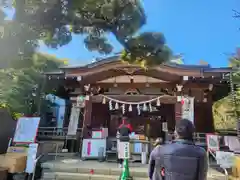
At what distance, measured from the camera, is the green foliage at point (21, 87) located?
6.86 metres

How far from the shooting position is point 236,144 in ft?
24.6

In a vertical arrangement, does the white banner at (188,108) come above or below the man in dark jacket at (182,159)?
above

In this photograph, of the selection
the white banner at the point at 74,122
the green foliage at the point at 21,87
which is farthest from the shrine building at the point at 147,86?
the green foliage at the point at 21,87

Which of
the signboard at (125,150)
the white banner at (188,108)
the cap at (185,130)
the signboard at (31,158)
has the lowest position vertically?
the signboard at (31,158)

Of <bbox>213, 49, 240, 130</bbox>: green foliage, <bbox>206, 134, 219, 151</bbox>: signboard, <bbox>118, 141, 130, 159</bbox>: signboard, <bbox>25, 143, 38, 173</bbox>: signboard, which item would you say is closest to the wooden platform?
<bbox>25, 143, 38, 173</bbox>: signboard

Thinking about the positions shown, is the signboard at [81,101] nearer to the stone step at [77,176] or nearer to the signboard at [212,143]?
the stone step at [77,176]

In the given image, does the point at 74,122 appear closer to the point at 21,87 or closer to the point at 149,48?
the point at 21,87

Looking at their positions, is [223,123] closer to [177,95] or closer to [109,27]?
[177,95]

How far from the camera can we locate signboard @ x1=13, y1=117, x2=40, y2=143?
638 centimetres

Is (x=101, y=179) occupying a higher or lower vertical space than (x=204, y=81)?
lower

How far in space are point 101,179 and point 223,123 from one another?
44.8 ft

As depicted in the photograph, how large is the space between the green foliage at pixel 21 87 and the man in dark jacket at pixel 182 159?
489cm

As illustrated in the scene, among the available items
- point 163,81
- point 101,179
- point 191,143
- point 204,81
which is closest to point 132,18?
point 191,143

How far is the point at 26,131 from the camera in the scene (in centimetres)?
652
